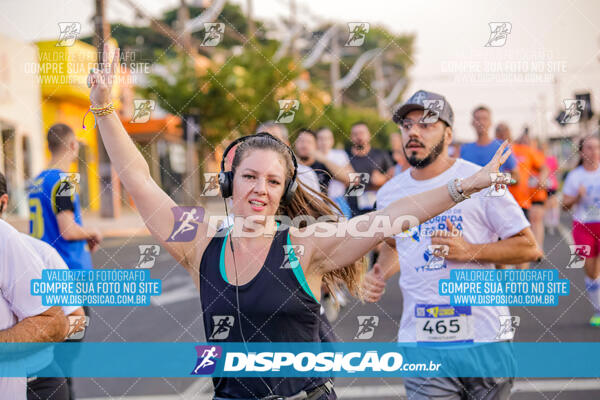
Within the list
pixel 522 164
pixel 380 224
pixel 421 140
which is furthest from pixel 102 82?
pixel 522 164

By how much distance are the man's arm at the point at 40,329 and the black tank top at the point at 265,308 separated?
769mm

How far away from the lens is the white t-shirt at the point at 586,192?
6605 millimetres

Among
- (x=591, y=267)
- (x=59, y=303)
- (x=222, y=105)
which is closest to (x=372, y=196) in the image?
(x=591, y=267)

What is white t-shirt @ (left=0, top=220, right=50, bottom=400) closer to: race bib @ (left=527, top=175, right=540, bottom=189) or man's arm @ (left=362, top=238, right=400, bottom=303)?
man's arm @ (left=362, top=238, right=400, bottom=303)

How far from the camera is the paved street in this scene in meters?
4.81

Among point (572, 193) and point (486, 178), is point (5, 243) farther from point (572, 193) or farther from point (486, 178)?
point (572, 193)

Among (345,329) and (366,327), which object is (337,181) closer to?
(345,329)

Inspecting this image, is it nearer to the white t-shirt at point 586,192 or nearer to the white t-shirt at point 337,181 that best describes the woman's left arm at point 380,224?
the white t-shirt at point 586,192

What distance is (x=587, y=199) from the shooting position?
267 inches

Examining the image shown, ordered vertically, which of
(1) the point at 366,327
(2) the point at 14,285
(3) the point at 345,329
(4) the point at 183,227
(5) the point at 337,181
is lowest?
(3) the point at 345,329

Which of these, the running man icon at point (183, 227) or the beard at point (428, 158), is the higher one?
the beard at point (428, 158)

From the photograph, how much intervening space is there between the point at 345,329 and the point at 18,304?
4.33 meters

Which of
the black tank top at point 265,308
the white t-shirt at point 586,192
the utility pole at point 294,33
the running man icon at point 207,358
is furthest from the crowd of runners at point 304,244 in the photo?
the utility pole at point 294,33

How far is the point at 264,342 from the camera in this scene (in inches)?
100
